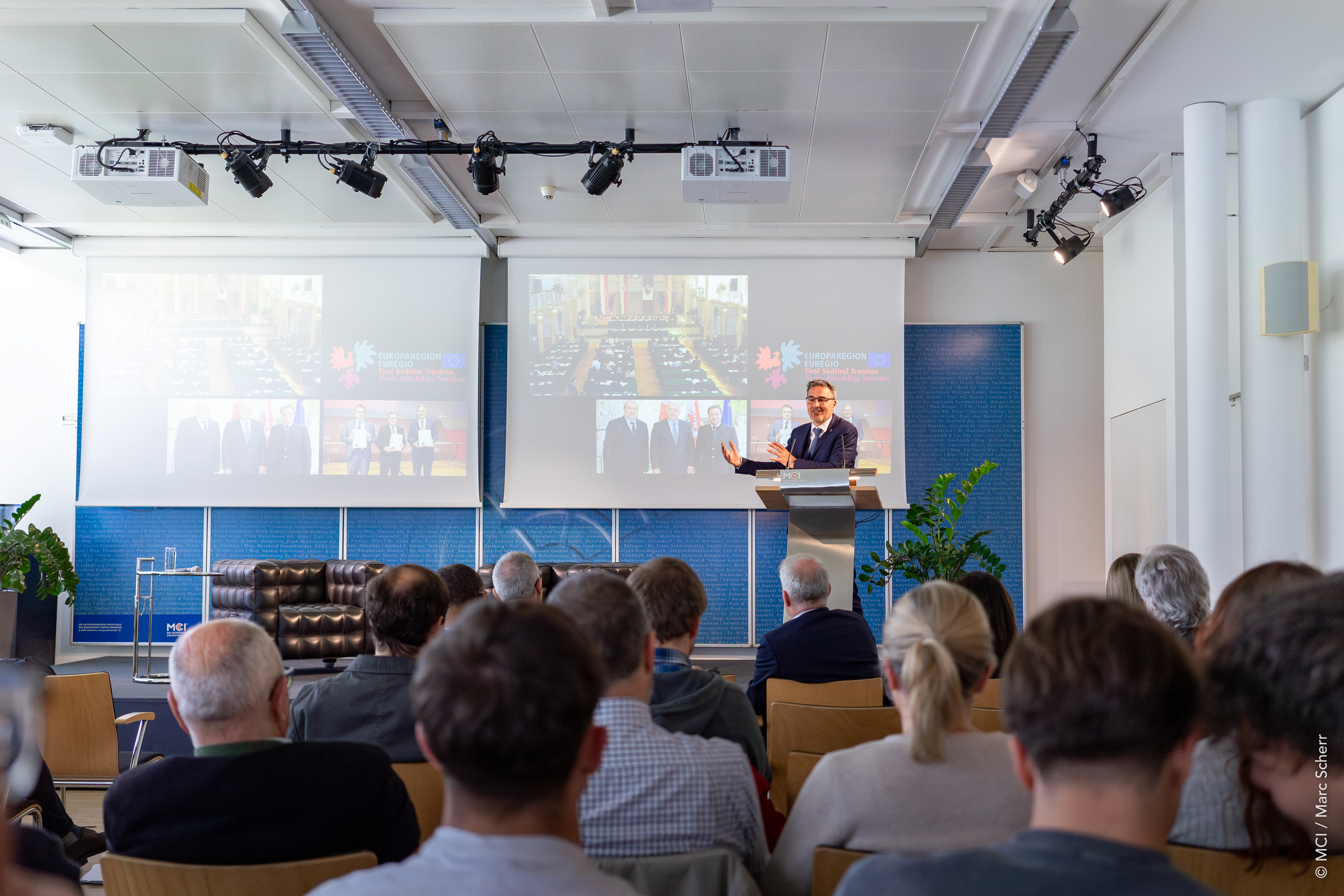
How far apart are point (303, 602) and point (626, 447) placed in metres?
2.75

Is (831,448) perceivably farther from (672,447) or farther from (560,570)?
(560,570)

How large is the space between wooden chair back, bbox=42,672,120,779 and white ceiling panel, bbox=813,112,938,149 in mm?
4576

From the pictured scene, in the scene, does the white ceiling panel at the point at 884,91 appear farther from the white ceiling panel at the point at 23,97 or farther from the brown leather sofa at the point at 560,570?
the white ceiling panel at the point at 23,97

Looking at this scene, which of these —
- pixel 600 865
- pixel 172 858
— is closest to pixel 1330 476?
pixel 600 865

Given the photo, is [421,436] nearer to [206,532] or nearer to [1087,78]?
[206,532]

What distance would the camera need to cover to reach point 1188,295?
5.29 meters

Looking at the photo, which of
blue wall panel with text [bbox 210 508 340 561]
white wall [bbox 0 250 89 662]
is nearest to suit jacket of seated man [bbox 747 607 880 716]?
blue wall panel with text [bbox 210 508 340 561]

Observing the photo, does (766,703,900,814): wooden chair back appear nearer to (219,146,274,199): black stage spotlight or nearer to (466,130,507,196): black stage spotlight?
(466,130,507,196): black stage spotlight

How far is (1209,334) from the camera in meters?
5.21

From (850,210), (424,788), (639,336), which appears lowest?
(424,788)

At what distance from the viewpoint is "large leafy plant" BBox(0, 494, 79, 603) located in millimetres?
6758

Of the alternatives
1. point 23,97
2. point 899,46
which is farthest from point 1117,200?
point 23,97

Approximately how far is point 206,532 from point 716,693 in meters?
7.01

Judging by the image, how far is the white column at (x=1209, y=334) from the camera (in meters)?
5.11
